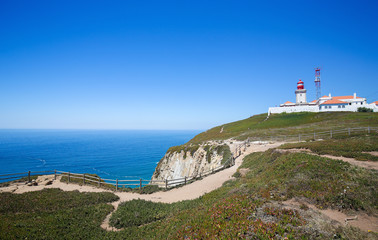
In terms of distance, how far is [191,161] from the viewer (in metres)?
39.3

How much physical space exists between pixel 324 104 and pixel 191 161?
235ft

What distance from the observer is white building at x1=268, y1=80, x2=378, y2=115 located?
73688mm

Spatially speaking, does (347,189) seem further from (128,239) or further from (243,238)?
(128,239)

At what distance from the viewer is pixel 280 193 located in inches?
408

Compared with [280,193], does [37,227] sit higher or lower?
lower

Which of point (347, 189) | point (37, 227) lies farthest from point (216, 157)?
point (37, 227)

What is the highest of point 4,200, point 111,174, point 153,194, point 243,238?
point 243,238

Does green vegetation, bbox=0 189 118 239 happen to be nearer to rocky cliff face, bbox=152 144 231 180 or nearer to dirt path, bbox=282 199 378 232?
dirt path, bbox=282 199 378 232

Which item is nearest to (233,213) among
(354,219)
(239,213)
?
(239,213)

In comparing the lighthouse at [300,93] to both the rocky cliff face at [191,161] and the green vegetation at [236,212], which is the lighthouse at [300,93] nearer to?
the rocky cliff face at [191,161]

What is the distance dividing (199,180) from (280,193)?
13.6 m

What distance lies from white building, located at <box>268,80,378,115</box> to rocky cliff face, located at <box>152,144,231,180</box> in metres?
64.5

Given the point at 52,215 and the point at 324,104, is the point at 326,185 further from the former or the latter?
the point at 324,104

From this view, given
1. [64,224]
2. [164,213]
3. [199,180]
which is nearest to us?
[64,224]
